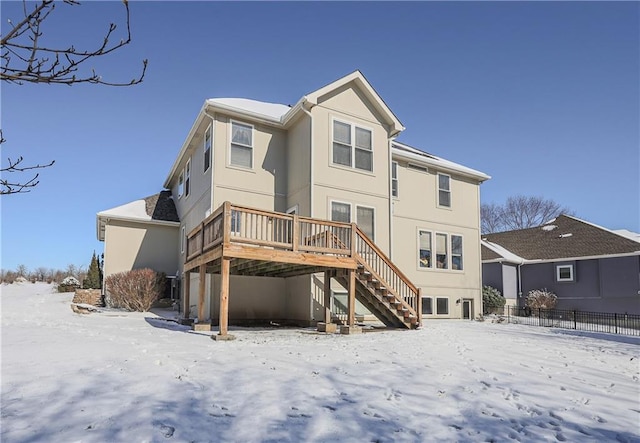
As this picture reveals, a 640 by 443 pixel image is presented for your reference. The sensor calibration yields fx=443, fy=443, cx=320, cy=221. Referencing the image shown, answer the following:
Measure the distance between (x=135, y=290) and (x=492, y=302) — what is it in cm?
1546

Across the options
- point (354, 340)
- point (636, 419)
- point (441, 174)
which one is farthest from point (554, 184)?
point (636, 419)

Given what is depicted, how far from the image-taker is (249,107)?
46.2 feet

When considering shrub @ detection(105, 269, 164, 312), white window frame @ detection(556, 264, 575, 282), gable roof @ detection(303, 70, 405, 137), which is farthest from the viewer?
white window frame @ detection(556, 264, 575, 282)

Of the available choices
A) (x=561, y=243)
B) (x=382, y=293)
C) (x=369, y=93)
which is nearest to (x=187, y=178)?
(x=369, y=93)

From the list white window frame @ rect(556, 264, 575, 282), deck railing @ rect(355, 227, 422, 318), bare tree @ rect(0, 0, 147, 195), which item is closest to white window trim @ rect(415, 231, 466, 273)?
deck railing @ rect(355, 227, 422, 318)

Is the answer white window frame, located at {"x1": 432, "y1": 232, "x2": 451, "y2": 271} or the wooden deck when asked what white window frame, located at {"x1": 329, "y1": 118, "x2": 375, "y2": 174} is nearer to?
the wooden deck

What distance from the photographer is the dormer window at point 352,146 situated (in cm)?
1382

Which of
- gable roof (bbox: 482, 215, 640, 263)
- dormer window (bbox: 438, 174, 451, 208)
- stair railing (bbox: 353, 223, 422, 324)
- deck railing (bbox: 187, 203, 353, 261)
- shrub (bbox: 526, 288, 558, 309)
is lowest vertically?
shrub (bbox: 526, 288, 558, 309)

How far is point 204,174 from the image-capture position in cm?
1405

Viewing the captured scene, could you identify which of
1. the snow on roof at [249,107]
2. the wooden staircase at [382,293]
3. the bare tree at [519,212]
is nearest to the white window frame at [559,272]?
the wooden staircase at [382,293]

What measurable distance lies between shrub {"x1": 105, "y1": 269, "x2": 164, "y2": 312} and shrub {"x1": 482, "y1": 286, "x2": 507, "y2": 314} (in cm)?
1441

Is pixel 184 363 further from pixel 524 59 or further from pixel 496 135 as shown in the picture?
pixel 496 135

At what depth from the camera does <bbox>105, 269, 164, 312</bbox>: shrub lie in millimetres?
15945

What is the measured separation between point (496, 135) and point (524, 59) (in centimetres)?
1018
